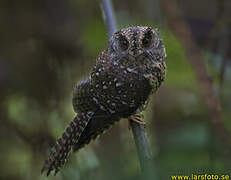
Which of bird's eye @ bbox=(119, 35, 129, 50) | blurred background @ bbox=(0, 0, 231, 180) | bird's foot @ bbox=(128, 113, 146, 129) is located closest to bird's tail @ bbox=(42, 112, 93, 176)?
bird's foot @ bbox=(128, 113, 146, 129)

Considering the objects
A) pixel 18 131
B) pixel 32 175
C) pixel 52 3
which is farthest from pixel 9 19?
pixel 32 175

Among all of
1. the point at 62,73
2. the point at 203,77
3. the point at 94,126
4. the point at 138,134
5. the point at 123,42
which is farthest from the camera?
the point at 62,73

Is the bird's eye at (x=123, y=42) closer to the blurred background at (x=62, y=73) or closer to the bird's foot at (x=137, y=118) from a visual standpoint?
the bird's foot at (x=137, y=118)

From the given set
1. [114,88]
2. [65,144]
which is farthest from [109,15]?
[65,144]

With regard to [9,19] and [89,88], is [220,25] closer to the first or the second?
[89,88]

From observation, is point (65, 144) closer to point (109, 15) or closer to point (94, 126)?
point (94, 126)

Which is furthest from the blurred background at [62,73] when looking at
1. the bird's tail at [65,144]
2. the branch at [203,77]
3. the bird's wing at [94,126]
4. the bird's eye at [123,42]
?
the bird's eye at [123,42]

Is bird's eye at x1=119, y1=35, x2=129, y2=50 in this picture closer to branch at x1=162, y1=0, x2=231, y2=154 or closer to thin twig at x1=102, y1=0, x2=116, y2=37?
thin twig at x1=102, y1=0, x2=116, y2=37
